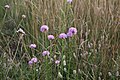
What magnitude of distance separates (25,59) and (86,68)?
516 millimetres

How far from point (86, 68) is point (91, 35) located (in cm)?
44

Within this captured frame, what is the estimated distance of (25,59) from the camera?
2.29m

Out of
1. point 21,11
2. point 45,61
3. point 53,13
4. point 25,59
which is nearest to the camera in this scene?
point 45,61

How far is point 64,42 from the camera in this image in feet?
7.23

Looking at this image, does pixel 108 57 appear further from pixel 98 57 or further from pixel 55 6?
pixel 55 6

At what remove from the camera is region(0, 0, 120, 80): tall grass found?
199cm

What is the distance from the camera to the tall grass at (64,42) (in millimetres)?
1987

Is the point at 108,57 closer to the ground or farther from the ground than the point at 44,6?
closer to the ground

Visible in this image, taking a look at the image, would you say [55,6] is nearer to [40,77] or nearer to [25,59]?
[25,59]

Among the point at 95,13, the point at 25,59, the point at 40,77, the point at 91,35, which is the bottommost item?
the point at 40,77

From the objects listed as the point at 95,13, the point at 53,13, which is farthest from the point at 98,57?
the point at 53,13

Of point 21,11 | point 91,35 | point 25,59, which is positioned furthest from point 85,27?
point 21,11

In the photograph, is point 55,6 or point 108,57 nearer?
point 108,57

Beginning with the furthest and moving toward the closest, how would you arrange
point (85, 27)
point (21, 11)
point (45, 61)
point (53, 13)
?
point (21, 11)
point (53, 13)
point (85, 27)
point (45, 61)
